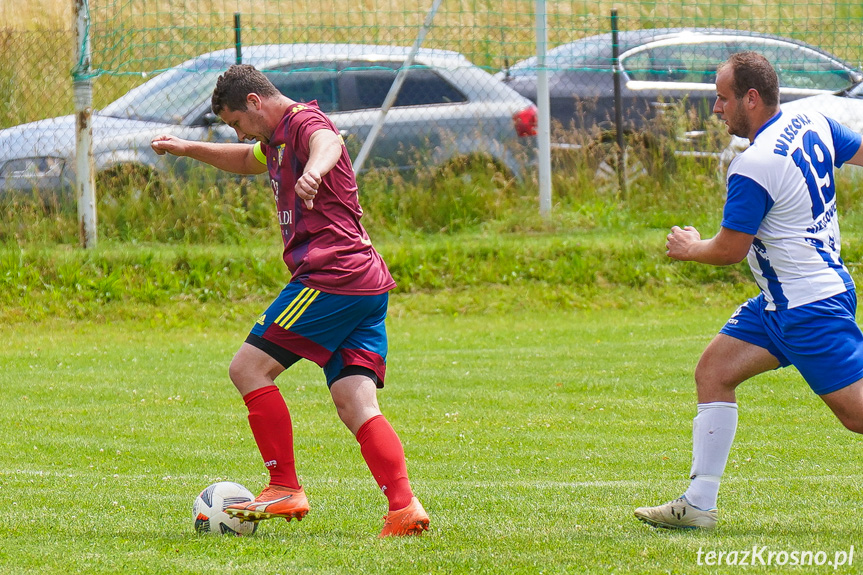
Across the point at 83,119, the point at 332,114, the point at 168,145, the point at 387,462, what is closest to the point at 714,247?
the point at 387,462

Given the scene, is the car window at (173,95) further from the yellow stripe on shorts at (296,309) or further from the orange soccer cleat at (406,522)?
the orange soccer cleat at (406,522)

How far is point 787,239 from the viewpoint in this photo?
4.18m

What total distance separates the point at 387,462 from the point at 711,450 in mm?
1323

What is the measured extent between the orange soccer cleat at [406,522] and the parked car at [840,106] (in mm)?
9837

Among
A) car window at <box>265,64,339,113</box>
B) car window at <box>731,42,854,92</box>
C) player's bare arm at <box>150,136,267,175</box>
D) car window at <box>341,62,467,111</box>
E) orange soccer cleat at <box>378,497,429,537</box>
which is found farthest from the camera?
car window at <box>731,42,854,92</box>

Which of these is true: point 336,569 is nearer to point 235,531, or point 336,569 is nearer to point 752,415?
point 235,531

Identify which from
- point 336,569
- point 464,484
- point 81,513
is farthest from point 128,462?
point 336,569

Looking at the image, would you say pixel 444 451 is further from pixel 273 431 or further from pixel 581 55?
pixel 581 55

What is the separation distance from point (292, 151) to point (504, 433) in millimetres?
3098

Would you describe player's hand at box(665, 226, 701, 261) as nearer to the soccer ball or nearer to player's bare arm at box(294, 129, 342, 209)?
player's bare arm at box(294, 129, 342, 209)

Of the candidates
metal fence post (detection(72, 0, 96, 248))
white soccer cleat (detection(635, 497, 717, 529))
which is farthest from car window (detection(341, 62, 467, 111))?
white soccer cleat (detection(635, 497, 717, 529))

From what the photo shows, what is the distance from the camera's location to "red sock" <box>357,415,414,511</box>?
4.37m

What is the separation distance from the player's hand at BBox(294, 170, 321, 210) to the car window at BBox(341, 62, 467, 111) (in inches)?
346

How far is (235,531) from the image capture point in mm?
4508
